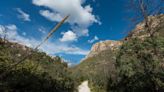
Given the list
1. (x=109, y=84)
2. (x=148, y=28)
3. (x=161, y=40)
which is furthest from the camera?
(x=109, y=84)

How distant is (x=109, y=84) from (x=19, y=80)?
24.5 m

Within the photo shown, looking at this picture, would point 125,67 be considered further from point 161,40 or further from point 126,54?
point 161,40

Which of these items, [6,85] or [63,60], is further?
[63,60]

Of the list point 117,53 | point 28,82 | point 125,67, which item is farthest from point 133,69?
point 28,82

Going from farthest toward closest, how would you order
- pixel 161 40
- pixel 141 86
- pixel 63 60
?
pixel 63 60 < pixel 141 86 < pixel 161 40

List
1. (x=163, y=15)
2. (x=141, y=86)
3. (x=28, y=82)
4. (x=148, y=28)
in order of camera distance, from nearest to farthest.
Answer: (x=163, y=15)
(x=148, y=28)
(x=141, y=86)
(x=28, y=82)

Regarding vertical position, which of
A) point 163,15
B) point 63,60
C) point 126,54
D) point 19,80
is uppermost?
point 63,60

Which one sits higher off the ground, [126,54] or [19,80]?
[126,54]

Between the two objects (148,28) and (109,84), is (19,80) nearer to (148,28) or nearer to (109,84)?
(148,28)

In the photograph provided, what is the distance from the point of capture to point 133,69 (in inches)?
1248

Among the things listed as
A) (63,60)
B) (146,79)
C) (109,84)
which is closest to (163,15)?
(146,79)

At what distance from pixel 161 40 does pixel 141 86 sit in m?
6.17

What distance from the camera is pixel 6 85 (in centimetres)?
2892

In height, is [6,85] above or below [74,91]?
below
